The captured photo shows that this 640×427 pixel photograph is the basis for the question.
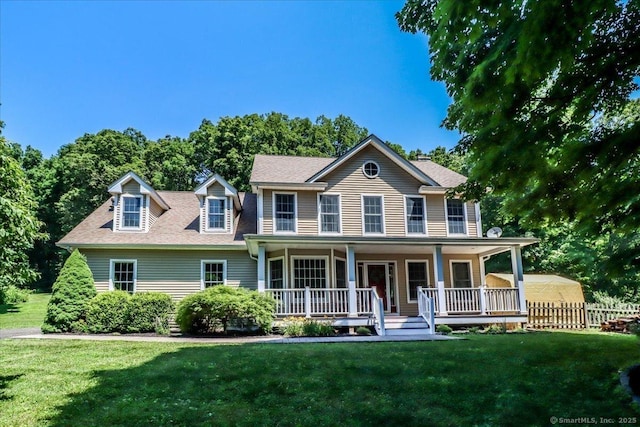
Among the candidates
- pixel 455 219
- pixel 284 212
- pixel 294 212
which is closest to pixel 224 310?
pixel 284 212

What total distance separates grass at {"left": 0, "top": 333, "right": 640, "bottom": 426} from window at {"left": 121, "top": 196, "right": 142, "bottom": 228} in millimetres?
8744

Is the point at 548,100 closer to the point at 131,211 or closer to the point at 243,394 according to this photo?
the point at 243,394

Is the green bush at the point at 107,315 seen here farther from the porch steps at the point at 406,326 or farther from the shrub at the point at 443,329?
the shrub at the point at 443,329

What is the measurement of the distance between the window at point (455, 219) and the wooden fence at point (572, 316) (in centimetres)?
399

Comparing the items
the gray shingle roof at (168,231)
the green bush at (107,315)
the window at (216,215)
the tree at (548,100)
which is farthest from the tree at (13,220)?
the window at (216,215)

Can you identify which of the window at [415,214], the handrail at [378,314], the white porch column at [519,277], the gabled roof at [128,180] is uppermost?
the gabled roof at [128,180]

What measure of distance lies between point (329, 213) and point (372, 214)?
1.84m

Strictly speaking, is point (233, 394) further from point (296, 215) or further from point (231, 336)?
point (296, 215)

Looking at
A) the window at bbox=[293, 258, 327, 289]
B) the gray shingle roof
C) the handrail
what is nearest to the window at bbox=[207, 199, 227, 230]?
the gray shingle roof

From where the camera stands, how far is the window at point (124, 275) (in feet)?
55.7

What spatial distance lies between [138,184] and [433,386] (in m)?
15.4

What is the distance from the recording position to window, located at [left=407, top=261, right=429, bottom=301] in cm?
1831

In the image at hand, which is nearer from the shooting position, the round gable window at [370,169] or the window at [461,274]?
the round gable window at [370,169]

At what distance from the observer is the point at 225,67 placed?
666 inches
